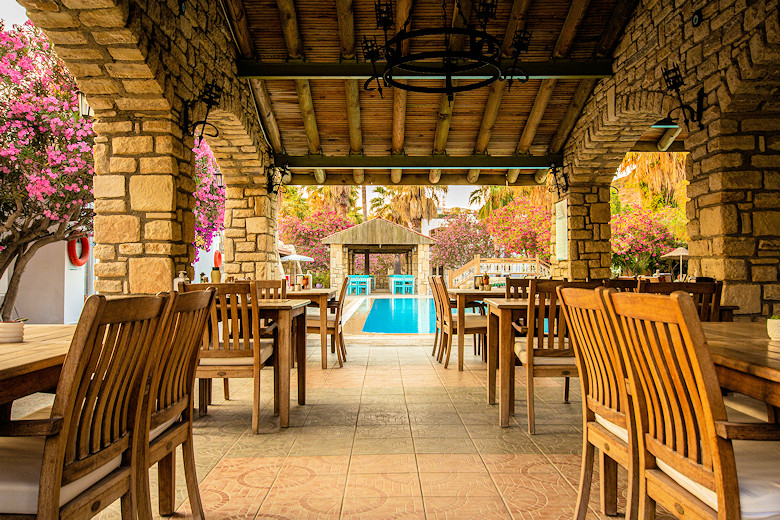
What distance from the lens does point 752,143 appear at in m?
4.11

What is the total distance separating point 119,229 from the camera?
4.09 m

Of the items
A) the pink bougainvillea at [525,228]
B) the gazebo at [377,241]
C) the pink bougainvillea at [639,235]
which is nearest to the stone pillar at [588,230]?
the pink bougainvillea at [639,235]

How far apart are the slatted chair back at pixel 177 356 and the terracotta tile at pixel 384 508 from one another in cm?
83

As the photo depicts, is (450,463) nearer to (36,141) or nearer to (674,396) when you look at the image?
(674,396)

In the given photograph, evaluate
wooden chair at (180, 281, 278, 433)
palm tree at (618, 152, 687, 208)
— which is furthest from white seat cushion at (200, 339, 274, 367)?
palm tree at (618, 152, 687, 208)

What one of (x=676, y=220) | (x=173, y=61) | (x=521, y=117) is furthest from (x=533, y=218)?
(x=173, y=61)

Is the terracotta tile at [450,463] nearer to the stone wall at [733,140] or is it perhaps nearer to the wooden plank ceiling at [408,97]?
the stone wall at [733,140]

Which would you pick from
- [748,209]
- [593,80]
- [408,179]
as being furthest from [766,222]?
[408,179]

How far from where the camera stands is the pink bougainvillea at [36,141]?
204 inches

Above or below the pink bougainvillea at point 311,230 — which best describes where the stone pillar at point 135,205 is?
below

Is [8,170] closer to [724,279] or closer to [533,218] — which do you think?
[724,279]

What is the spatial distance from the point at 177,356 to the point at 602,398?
1622mm

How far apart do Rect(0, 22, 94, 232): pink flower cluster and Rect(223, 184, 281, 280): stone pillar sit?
7.71 ft

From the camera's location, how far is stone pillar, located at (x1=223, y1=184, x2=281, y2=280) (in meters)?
7.62
